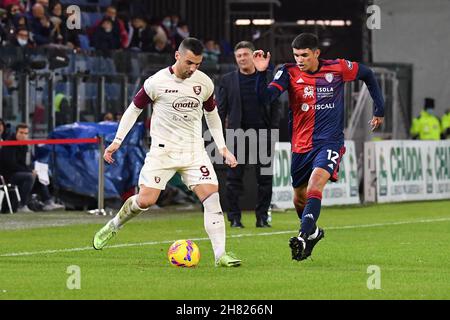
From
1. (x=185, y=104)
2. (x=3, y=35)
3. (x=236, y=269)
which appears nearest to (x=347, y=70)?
(x=185, y=104)

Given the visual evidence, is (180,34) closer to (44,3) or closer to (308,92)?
(44,3)

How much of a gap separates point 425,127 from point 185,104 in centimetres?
1681

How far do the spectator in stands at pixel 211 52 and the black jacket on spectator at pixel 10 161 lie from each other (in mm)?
7202

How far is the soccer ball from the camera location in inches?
497

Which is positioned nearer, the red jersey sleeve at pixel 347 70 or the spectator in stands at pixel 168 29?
the red jersey sleeve at pixel 347 70

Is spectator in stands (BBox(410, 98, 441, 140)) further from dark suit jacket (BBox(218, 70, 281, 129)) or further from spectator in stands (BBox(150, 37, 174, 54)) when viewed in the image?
dark suit jacket (BBox(218, 70, 281, 129))

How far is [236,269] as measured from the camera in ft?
40.7

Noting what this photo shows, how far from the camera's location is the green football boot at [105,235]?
13922 millimetres

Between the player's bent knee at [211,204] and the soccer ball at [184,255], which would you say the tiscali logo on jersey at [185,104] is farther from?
the soccer ball at [184,255]

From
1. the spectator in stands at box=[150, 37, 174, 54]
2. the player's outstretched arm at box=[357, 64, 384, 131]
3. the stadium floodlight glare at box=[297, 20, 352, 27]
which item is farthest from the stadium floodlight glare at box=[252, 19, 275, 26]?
the player's outstretched arm at box=[357, 64, 384, 131]

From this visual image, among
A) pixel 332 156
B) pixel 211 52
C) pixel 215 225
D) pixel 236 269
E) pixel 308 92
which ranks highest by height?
pixel 211 52

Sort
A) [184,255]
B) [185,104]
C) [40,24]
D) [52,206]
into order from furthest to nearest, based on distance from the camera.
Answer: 1. [40,24]
2. [52,206]
3. [185,104]
4. [184,255]

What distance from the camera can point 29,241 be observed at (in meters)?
16.1

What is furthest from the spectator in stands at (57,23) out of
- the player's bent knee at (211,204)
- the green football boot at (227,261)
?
the green football boot at (227,261)
